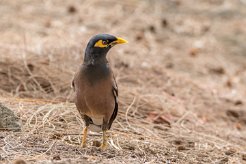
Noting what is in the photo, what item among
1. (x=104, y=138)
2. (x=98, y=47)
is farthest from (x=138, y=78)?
(x=98, y=47)

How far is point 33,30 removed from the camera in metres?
10.3

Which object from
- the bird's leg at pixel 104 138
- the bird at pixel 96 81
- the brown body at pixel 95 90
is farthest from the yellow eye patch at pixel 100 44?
the bird's leg at pixel 104 138

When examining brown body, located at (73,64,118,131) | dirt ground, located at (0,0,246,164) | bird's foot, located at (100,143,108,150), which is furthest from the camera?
dirt ground, located at (0,0,246,164)

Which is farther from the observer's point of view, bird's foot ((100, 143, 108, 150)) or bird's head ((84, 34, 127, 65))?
bird's foot ((100, 143, 108, 150))

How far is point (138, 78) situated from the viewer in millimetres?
8727

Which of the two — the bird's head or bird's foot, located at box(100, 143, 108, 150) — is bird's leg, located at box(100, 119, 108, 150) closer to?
bird's foot, located at box(100, 143, 108, 150)

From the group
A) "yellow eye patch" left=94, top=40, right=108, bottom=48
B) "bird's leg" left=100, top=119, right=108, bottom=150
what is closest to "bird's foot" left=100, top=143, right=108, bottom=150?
"bird's leg" left=100, top=119, right=108, bottom=150

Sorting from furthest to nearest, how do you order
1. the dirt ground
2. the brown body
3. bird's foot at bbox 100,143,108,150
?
the dirt ground → bird's foot at bbox 100,143,108,150 → the brown body

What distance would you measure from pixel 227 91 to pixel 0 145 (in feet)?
16.5

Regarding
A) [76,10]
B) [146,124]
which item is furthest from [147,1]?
[146,124]

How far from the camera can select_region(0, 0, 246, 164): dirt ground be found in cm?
587

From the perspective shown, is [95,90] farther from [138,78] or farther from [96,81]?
[138,78]

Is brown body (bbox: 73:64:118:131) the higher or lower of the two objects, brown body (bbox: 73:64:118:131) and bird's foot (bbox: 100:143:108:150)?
the higher

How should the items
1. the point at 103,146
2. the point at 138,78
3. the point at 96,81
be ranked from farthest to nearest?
the point at 138,78 → the point at 103,146 → the point at 96,81
